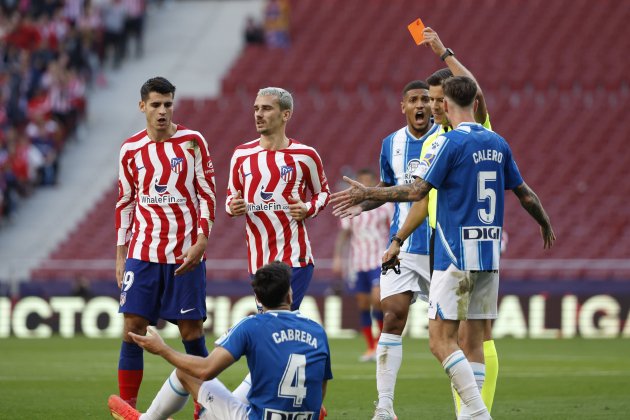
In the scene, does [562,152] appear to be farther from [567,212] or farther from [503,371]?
[503,371]

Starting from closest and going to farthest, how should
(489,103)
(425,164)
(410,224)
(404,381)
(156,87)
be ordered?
(425,164)
(410,224)
(156,87)
(404,381)
(489,103)

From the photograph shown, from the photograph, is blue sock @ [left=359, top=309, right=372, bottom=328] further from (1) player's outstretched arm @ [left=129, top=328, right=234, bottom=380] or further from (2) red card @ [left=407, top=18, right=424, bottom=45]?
(1) player's outstretched arm @ [left=129, top=328, right=234, bottom=380]

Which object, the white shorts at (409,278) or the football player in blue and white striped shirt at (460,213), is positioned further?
the white shorts at (409,278)

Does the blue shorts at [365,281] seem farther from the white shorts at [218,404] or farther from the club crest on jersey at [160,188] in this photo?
the white shorts at [218,404]

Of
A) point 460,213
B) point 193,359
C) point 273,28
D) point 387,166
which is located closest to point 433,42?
point 387,166

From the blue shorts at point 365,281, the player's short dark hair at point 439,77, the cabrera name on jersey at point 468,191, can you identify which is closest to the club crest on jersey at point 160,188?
the cabrera name on jersey at point 468,191

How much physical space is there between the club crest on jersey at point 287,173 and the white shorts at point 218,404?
7.96 ft

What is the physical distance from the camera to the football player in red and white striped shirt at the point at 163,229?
9359 millimetres

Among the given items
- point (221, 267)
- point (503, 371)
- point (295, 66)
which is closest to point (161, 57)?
point (295, 66)

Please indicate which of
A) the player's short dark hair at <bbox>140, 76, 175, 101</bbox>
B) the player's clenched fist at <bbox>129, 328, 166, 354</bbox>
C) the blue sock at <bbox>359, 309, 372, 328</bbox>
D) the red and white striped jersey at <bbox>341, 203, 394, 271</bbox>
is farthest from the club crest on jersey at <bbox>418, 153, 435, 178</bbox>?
the blue sock at <bbox>359, 309, 372, 328</bbox>

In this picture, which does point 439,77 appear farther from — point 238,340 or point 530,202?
point 238,340

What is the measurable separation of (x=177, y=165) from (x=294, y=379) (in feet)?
9.26

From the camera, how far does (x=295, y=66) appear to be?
31.9 meters

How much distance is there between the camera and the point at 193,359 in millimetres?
7207
